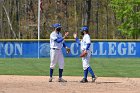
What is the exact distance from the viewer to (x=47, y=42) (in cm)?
3566

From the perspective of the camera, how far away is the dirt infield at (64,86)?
43.8ft

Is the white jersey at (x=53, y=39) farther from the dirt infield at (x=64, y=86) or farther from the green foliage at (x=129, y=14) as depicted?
the green foliage at (x=129, y=14)

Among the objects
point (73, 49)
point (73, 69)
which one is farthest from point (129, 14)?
point (73, 69)

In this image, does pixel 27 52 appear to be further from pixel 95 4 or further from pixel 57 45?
pixel 95 4

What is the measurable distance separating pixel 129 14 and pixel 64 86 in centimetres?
3620

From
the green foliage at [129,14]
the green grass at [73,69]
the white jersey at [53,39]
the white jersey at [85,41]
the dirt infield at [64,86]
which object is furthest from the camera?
the green foliage at [129,14]

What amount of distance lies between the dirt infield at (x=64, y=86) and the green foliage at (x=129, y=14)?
109ft

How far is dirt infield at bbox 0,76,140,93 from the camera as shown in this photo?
43.8ft

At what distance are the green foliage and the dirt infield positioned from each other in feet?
109

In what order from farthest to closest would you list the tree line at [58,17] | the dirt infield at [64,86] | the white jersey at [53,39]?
the tree line at [58,17] < the white jersey at [53,39] < the dirt infield at [64,86]

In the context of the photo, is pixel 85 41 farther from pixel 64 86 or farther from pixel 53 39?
pixel 64 86

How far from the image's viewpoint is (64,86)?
1465 cm

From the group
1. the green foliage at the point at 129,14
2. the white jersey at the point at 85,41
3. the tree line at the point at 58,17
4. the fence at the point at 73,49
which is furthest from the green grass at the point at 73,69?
the tree line at the point at 58,17

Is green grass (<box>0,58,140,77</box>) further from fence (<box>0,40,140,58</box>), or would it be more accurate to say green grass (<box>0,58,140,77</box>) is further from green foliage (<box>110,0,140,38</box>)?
green foliage (<box>110,0,140,38</box>)
